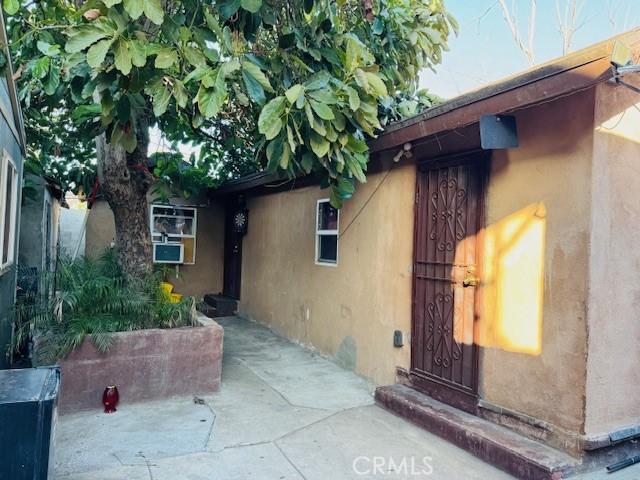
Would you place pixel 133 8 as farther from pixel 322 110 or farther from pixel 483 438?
pixel 483 438

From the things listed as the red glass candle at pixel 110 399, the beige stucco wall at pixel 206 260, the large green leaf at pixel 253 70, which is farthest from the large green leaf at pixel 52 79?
the beige stucco wall at pixel 206 260

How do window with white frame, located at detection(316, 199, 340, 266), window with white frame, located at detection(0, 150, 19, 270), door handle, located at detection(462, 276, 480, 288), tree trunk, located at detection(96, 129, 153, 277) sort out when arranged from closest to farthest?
door handle, located at detection(462, 276, 480, 288), window with white frame, located at detection(0, 150, 19, 270), tree trunk, located at detection(96, 129, 153, 277), window with white frame, located at detection(316, 199, 340, 266)

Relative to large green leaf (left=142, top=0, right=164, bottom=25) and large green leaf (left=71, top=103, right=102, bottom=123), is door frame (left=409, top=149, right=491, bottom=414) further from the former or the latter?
large green leaf (left=71, top=103, right=102, bottom=123)

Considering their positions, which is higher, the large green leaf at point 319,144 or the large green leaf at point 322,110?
the large green leaf at point 322,110

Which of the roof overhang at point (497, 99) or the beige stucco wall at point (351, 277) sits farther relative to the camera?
the beige stucco wall at point (351, 277)

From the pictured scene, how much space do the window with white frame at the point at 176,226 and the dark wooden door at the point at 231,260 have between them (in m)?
0.72

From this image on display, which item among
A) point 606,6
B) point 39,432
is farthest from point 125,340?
point 606,6

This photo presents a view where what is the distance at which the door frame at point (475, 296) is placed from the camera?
13.7 feet

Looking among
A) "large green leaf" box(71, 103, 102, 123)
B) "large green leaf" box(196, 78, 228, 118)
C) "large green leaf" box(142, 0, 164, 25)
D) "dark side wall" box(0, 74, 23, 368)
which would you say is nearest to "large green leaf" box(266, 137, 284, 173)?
"large green leaf" box(196, 78, 228, 118)

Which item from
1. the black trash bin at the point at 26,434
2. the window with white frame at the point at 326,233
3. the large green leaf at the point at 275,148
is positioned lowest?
the black trash bin at the point at 26,434

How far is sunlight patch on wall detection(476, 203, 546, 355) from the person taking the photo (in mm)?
3703

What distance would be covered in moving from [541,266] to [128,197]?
4.55m

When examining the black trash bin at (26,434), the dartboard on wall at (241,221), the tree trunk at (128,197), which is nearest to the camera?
the black trash bin at (26,434)

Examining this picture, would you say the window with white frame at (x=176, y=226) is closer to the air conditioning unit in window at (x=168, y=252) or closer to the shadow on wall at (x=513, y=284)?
the air conditioning unit in window at (x=168, y=252)
